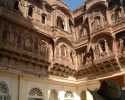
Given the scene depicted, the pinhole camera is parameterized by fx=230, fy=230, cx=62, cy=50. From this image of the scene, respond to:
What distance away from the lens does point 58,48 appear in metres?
15.9

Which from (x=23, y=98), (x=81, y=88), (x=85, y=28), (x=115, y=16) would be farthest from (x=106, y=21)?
(x=23, y=98)

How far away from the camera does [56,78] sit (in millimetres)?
15086

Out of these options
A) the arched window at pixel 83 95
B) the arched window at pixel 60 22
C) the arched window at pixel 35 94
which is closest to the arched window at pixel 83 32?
the arched window at pixel 60 22

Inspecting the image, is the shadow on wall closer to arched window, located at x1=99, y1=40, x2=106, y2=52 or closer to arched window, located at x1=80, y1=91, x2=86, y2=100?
arched window, located at x1=99, y1=40, x2=106, y2=52

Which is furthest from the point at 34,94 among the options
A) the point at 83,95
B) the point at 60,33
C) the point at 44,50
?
the point at 60,33

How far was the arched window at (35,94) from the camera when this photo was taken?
13.4 meters

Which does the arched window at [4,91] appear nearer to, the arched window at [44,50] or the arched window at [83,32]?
the arched window at [44,50]

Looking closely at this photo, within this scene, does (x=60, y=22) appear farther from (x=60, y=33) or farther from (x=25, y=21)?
(x=25, y=21)

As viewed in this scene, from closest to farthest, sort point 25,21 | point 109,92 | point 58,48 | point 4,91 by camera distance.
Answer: point 109,92
point 4,91
point 25,21
point 58,48

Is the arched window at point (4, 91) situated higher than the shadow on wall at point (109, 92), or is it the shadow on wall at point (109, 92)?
the arched window at point (4, 91)

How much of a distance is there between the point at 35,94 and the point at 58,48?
381cm

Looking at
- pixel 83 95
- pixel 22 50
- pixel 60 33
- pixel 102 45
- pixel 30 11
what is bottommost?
pixel 83 95

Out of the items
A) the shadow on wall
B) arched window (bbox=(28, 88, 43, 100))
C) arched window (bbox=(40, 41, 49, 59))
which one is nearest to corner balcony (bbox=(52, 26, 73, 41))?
arched window (bbox=(40, 41, 49, 59))

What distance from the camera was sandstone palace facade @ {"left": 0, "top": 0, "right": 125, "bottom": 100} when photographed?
12867 mm
